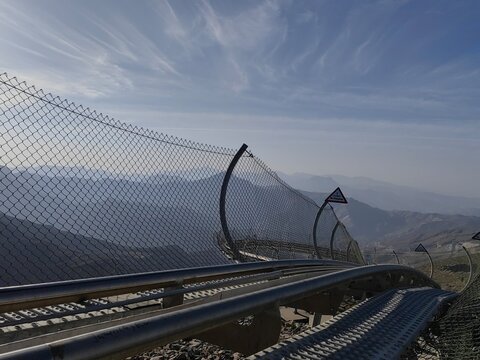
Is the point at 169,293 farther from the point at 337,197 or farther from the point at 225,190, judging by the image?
the point at 337,197

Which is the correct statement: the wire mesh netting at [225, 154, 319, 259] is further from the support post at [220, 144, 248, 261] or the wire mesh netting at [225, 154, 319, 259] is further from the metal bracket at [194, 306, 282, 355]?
the metal bracket at [194, 306, 282, 355]

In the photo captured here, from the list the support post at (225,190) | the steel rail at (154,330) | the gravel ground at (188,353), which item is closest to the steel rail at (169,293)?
the steel rail at (154,330)

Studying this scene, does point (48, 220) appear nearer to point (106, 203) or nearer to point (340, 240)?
point (106, 203)

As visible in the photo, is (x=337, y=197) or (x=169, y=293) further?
Result: (x=337, y=197)

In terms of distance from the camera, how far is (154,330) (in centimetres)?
201

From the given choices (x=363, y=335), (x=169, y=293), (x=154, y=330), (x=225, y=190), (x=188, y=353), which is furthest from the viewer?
(x=225, y=190)

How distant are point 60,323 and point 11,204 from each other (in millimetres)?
2109

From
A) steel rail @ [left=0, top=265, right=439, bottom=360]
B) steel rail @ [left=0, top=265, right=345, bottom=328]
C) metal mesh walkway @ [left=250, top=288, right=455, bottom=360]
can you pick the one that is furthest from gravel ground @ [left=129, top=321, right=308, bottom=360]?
steel rail @ [left=0, top=265, right=439, bottom=360]

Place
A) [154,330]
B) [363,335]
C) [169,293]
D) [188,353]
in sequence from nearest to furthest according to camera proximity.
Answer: [154,330] → [169,293] → [363,335] → [188,353]

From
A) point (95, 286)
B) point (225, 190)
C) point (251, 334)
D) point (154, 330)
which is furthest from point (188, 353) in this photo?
point (154, 330)

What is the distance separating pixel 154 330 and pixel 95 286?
109cm

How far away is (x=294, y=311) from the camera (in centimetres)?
967

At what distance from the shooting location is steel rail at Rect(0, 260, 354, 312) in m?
2.51

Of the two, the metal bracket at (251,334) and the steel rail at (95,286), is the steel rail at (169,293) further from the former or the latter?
the metal bracket at (251,334)
